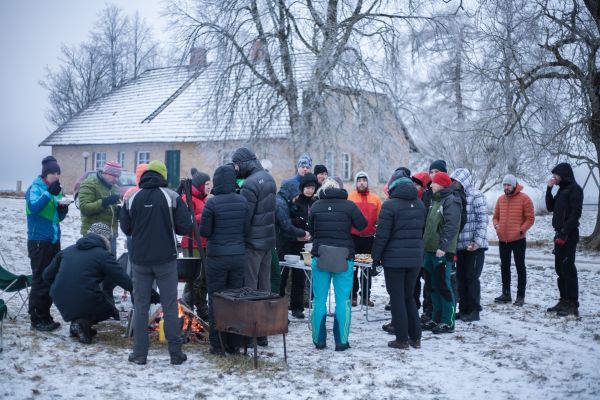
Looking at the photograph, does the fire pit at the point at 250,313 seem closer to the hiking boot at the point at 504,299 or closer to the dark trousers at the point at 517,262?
the hiking boot at the point at 504,299

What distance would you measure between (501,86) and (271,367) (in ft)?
43.6

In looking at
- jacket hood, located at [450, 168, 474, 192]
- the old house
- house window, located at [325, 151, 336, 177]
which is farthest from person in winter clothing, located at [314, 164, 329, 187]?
house window, located at [325, 151, 336, 177]

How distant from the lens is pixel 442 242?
314 inches

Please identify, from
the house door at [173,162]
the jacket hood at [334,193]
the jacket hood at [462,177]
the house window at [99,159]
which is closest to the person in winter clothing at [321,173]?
the jacket hood at [462,177]

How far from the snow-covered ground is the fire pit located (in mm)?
345

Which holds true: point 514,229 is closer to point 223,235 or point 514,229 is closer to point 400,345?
point 400,345

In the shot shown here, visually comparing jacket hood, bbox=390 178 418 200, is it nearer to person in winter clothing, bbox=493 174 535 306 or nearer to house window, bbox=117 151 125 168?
person in winter clothing, bbox=493 174 535 306

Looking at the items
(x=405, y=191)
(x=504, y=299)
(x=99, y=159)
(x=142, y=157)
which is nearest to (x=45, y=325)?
(x=405, y=191)

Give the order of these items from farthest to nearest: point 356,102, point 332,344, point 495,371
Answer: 1. point 356,102
2. point 332,344
3. point 495,371

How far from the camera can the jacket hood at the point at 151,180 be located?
643cm

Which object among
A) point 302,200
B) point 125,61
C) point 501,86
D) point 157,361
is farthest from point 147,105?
point 157,361

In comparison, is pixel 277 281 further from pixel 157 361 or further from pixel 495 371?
pixel 495 371

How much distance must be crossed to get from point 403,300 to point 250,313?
1.87 m

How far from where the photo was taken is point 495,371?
641cm
